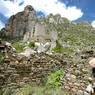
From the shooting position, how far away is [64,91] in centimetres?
1183

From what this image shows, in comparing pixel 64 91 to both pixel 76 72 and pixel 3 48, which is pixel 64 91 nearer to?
pixel 76 72

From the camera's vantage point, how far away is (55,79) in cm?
1229

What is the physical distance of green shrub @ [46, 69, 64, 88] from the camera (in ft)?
39.7

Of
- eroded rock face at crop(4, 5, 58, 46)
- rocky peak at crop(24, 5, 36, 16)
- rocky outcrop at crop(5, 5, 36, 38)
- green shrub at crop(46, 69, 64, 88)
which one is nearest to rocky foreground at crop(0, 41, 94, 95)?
green shrub at crop(46, 69, 64, 88)

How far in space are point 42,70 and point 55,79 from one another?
672 millimetres

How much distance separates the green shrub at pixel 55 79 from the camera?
39.7 feet

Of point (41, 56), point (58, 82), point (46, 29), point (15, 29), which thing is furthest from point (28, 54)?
point (15, 29)

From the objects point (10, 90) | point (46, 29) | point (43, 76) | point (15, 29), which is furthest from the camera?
point (15, 29)

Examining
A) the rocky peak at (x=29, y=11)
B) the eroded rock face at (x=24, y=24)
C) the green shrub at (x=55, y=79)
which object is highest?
the rocky peak at (x=29, y=11)

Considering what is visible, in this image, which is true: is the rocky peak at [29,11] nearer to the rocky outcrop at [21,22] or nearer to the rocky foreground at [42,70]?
the rocky outcrop at [21,22]

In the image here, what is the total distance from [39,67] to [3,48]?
156 cm

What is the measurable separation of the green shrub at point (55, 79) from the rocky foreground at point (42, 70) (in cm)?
15

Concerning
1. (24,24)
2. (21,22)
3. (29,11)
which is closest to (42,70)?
(24,24)

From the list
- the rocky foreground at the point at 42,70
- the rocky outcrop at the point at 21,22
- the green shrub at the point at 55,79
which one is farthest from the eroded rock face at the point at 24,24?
the green shrub at the point at 55,79
